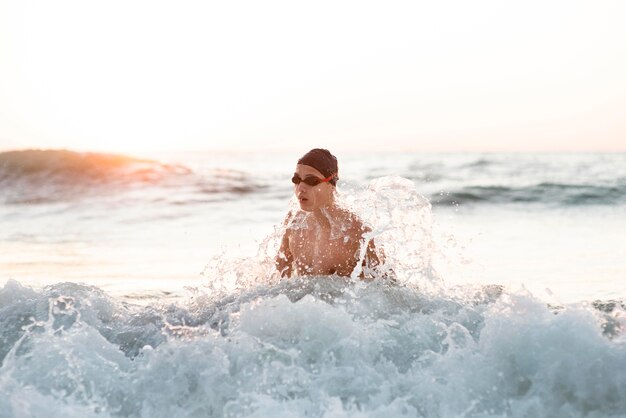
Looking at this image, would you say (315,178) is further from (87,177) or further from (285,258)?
(87,177)

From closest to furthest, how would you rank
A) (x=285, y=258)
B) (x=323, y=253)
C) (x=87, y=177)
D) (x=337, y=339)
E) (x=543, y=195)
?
(x=337, y=339) < (x=323, y=253) < (x=285, y=258) < (x=543, y=195) < (x=87, y=177)

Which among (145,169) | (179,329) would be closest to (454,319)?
(179,329)

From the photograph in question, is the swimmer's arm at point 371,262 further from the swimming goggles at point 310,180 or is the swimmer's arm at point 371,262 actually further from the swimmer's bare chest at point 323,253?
the swimming goggles at point 310,180

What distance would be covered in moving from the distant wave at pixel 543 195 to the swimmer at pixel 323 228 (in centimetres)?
1353

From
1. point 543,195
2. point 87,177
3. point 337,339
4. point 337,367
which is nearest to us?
point 337,367

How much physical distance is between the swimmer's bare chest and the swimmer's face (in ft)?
0.74

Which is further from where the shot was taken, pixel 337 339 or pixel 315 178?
pixel 315 178

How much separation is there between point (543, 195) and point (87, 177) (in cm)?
1279

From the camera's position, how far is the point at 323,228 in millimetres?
6426

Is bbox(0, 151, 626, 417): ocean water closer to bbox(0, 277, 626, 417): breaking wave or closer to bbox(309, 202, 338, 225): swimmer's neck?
bbox(0, 277, 626, 417): breaking wave

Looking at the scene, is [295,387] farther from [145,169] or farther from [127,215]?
[145,169]

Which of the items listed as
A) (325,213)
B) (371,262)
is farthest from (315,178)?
(371,262)

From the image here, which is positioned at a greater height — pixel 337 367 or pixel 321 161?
pixel 321 161

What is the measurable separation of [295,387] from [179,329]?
1241 millimetres
